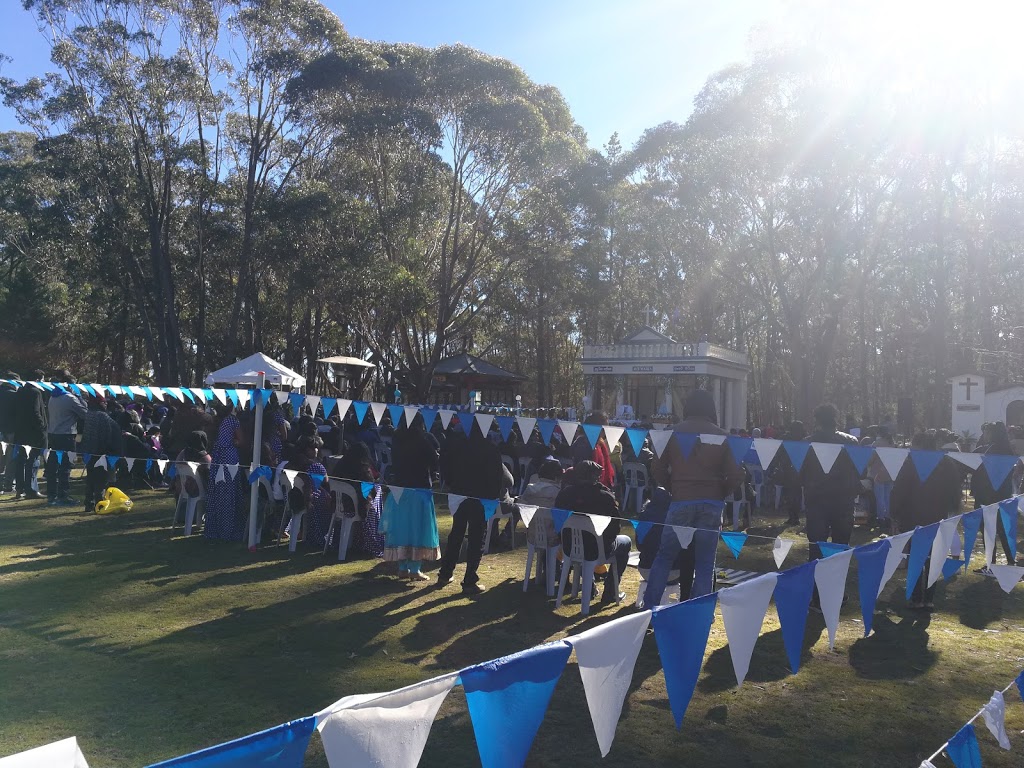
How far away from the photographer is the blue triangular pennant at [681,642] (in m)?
3.15

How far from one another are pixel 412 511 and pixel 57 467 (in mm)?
7111

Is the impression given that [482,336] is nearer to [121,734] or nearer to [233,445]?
[233,445]

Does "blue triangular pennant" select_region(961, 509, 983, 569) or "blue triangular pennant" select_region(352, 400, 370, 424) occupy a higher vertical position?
"blue triangular pennant" select_region(352, 400, 370, 424)

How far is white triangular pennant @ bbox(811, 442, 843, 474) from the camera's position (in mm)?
6977

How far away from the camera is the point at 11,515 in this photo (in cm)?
1134

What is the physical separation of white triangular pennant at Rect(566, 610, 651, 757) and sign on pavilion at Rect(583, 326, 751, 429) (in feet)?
74.9

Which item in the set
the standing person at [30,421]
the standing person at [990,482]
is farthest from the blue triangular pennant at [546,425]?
the standing person at [30,421]

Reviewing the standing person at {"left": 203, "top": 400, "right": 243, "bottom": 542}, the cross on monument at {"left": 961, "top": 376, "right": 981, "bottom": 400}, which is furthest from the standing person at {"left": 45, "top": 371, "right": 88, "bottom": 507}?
the cross on monument at {"left": 961, "top": 376, "right": 981, "bottom": 400}

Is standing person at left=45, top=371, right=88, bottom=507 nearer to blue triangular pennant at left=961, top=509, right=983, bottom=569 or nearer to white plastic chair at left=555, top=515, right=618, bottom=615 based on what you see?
white plastic chair at left=555, top=515, right=618, bottom=615

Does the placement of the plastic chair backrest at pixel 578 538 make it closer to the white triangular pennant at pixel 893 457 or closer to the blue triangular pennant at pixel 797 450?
the blue triangular pennant at pixel 797 450

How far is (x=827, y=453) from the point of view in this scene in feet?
23.0

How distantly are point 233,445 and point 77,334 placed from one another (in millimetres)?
38408

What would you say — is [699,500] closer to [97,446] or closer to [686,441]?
[686,441]

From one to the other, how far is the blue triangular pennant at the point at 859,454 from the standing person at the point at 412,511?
3860mm
